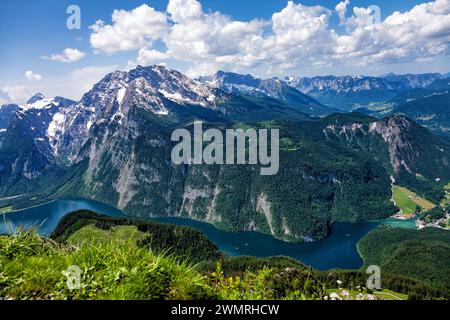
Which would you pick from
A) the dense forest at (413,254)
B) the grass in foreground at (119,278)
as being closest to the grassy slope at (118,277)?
the grass in foreground at (119,278)

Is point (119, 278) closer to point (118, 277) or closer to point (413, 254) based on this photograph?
point (118, 277)

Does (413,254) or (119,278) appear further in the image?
(413,254)

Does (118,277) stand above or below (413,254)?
above

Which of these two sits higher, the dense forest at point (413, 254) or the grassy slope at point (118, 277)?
the grassy slope at point (118, 277)

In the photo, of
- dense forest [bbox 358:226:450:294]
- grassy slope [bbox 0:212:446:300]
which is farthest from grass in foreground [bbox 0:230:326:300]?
dense forest [bbox 358:226:450:294]

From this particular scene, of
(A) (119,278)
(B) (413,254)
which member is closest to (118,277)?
(A) (119,278)

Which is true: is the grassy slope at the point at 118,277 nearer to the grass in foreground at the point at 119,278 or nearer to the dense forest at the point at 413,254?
the grass in foreground at the point at 119,278

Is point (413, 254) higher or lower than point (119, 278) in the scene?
lower

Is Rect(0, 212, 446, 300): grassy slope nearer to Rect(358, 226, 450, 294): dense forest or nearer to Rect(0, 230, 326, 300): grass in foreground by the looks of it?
Rect(0, 230, 326, 300): grass in foreground

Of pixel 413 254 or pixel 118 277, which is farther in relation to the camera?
pixel 413 254

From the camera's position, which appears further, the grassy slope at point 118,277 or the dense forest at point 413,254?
the dense forest at point 413,254
